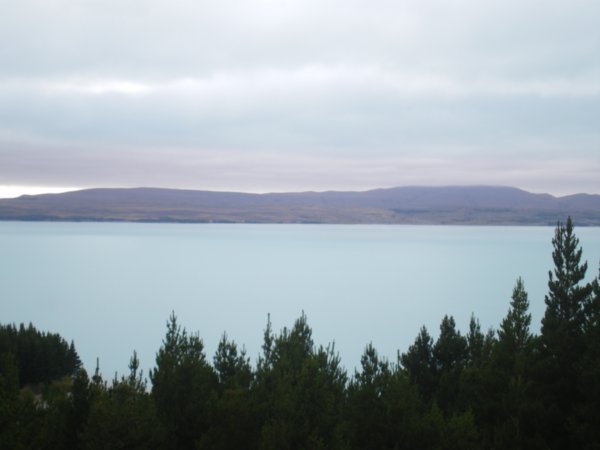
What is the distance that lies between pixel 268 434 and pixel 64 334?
3492cm

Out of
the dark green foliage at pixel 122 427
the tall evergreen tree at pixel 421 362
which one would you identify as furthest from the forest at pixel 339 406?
the tall evergreen tree at pixel 421 362

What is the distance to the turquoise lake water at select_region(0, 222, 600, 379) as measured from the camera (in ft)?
134

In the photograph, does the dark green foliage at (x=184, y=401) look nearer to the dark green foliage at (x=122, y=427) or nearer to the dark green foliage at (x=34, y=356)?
the dark green foliage at (x=122, y=427)

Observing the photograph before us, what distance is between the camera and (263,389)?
11.7 meters

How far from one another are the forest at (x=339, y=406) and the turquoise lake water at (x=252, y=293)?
18002 mm

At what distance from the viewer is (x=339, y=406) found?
1241 centimetres

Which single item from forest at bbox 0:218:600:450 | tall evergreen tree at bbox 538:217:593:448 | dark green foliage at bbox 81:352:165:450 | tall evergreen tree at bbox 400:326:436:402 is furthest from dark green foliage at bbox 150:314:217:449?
tall evergreen tree at bbox 400:326:436:402

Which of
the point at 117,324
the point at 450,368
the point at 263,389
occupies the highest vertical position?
the point at 263,389

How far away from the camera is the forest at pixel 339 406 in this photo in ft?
28.6

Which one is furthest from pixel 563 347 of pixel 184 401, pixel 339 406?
pixel 184 401

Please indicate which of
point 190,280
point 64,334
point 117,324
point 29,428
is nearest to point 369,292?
point 190,280

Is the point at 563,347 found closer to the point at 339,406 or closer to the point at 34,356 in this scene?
the point at 339,406

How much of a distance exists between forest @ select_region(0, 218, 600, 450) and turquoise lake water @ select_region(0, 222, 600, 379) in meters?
18.0

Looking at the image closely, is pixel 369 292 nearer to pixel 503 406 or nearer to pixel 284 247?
pixel 503 406
